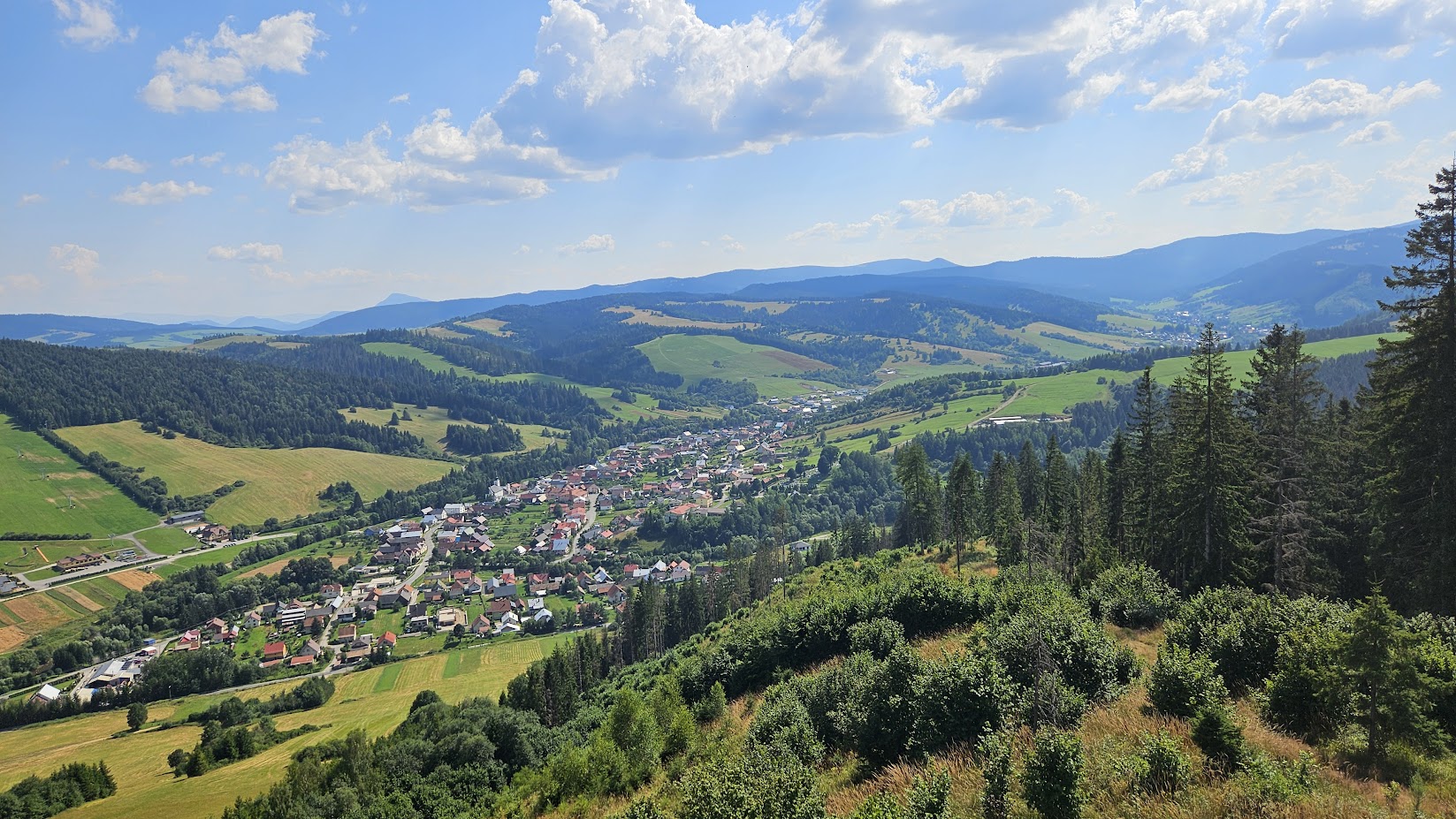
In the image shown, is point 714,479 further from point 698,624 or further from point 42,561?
point 42,561

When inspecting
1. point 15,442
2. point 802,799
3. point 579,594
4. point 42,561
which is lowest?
point 579,594

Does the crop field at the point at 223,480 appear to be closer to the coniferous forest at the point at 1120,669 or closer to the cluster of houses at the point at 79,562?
the cluster of houses at the point at 79,562

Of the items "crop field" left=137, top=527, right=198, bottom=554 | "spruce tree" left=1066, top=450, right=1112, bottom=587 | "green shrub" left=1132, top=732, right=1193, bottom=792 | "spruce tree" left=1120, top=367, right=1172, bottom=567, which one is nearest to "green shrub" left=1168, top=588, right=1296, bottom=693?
"green shrub" left=1132, top=732, right=1193, bottom=792

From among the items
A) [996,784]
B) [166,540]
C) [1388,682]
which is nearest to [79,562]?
[166,540]

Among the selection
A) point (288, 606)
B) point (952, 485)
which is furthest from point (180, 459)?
point (952, 485)

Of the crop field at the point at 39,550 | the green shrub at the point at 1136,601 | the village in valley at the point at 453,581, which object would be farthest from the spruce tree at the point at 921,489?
the crop field at the point at 39,550

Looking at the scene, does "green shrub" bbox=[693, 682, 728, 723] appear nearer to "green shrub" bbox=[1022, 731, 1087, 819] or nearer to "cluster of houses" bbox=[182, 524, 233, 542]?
"green shrub" bbox=[1022, 731, 1087, 819]
